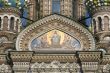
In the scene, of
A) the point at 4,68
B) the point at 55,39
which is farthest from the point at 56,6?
the point at 4,68

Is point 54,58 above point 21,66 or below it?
above

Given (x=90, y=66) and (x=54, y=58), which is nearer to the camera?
(x=90, y=66)

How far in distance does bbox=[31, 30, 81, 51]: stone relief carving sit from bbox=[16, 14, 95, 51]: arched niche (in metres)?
0.14

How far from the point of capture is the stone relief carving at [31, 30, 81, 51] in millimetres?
20047

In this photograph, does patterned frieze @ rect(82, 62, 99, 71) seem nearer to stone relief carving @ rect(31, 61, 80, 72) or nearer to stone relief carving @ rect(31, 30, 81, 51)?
stone relief carving @ rect(31, 61, 80, 72)

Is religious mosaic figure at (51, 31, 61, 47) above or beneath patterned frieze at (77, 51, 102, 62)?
above

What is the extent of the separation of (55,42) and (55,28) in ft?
2.14

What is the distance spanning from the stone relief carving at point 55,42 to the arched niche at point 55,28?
0.14 metres

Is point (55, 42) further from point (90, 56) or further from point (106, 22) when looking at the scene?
point (106, 22)

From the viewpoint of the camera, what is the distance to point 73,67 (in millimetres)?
19500

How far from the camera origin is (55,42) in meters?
20.2

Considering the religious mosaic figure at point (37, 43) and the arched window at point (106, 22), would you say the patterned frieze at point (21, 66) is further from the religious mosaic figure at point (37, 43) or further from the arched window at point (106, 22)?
the arched window at point (106, 22)

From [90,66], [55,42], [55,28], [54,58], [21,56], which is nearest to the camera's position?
[90,66]

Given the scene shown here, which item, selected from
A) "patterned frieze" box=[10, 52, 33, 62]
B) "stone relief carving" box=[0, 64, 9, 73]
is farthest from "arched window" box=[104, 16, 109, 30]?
"stone relief carving" box=[0, 64, 9, 73]
